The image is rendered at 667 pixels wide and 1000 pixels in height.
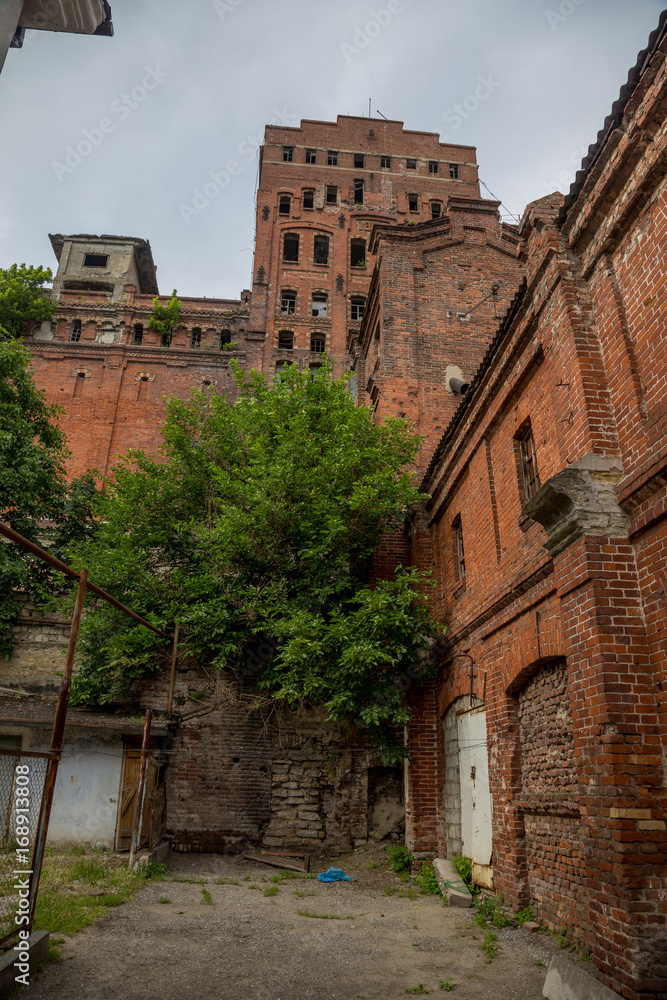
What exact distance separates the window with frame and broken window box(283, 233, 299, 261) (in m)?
30.1

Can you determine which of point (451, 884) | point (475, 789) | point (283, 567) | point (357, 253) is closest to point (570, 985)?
point (475, 789)

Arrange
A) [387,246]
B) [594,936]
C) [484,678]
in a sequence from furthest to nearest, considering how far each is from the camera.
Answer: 1. [387,246]
2. [484,678]
3. [594,936]

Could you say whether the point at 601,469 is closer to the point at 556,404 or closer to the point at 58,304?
the point at 556,404

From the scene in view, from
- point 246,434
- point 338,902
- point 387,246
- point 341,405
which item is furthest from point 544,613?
point 387,246

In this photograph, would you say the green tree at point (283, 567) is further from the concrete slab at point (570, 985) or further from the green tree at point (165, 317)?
the green tree at point (165, 317)

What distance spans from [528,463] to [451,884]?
6.05m

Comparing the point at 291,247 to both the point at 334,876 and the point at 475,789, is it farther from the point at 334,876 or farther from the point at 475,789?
the point at 475,789

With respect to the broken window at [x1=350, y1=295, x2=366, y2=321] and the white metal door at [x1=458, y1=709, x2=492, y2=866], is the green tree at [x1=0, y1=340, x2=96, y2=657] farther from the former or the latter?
the broken window at [x1=350, y1=295, x2=366, y2=321]

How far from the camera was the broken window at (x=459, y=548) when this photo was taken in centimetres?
1088

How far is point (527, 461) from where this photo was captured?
8273mm

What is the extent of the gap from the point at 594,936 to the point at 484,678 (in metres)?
3.86

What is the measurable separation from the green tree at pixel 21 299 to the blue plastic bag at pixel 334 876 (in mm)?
30655

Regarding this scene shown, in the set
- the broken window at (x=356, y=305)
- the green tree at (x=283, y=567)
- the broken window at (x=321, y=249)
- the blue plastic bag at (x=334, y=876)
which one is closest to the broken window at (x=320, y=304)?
the broken window at (x=356, y=305)

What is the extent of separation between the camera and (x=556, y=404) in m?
6.74
